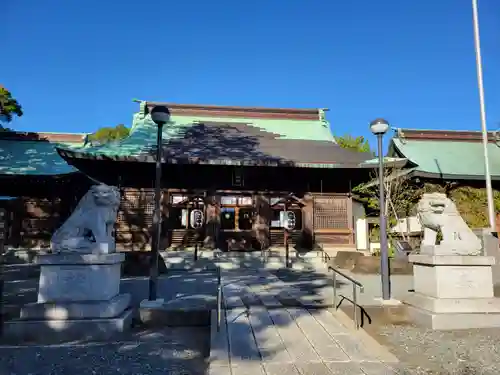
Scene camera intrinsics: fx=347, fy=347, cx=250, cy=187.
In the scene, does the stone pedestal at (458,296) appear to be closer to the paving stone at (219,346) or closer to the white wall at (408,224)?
the paving stone at (219,346)

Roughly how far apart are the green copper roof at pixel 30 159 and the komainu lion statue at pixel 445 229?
53.4 feet

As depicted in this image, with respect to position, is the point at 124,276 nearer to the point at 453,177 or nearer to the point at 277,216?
the point at 277,216

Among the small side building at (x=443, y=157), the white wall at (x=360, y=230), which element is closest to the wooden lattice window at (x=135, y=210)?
the white wall at (x=360, y=230)

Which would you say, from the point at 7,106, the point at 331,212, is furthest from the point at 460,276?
the point at 7,106

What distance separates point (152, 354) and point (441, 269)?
177 inches

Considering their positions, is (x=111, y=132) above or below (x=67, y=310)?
above

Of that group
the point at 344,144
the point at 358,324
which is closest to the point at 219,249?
the point at 358,324

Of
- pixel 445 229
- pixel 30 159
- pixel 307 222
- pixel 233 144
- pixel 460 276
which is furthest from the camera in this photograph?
pixel 30 159

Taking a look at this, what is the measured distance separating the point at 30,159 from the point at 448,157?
22.5m

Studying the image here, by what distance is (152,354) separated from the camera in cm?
434

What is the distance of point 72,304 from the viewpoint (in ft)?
16.3

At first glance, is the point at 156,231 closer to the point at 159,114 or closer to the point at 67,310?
the point at 67,310

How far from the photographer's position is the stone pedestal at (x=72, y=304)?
4.85 metres

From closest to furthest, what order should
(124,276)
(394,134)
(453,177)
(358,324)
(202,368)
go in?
(202,368)
(358,324)
(124,276)
(453,177)
(394,134)
